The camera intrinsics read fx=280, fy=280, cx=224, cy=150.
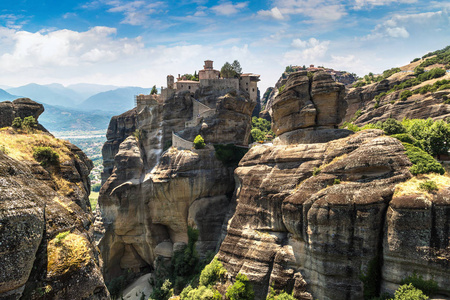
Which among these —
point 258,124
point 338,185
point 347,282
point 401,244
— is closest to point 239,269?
point 347,282

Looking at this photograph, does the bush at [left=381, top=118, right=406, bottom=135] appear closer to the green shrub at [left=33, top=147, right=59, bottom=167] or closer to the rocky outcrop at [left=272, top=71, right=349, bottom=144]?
the rocky outcrop at [left=272, top=71, right=349, bottom=144]

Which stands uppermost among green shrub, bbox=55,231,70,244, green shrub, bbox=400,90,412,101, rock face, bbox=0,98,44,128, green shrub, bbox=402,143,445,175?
green shrub, bbox=400,90,412,101

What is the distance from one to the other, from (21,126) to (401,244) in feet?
104

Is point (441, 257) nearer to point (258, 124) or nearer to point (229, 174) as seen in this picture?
point (229, 174)

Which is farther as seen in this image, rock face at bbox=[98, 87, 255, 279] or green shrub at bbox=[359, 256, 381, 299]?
rock face at bbox=[98, 87, 255, 279]

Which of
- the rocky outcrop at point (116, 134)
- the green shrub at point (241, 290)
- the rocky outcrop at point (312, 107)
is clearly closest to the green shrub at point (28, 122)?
the green shrub at point (241, 290)

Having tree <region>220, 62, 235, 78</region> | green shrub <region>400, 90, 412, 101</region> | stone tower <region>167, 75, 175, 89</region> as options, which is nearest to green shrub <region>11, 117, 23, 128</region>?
stone tower <region>167, 75, 175, 89</region>

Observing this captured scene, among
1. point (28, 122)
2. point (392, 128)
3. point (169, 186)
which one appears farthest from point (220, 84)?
point (28, 122)

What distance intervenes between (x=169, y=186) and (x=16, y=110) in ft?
65.6

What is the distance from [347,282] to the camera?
835 inches

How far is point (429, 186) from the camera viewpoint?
1888 centimetres

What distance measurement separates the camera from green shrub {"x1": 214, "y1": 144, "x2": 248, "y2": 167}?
135 ft

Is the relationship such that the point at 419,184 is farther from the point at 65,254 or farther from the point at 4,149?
the point at 4,149

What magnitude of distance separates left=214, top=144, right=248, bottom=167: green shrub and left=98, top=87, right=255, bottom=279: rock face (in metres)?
0.68
